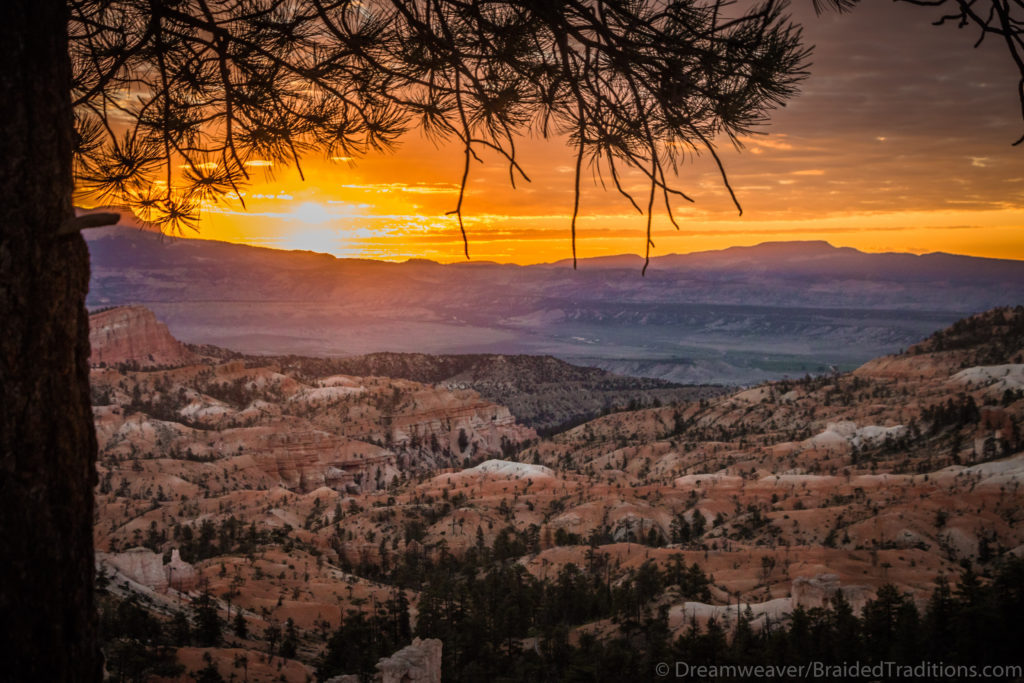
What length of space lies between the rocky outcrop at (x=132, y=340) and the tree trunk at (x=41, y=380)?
143802mm

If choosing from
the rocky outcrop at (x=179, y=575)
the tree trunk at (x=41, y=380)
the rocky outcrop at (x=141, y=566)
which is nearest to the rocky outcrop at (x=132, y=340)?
the rocky outcrop at (x=179, y=575)

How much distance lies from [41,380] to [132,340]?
153 meters

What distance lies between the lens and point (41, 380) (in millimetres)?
3678

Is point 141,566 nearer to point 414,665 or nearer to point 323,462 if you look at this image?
point 414,665

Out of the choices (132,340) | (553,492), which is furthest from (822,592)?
(132,340)

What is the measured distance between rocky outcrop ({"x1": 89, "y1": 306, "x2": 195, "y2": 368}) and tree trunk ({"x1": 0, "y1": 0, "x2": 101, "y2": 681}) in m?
144

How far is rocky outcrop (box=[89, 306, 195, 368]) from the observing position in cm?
13938

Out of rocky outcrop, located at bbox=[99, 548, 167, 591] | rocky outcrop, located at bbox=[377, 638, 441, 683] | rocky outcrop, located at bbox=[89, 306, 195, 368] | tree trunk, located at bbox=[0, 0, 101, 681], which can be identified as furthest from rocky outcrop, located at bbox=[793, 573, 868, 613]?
rocky outcrop, located at bbox=[89, 306, 195, 368]

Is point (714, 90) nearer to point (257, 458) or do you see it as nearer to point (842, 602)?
point (842, 602)

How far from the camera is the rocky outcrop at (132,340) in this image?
139 meters

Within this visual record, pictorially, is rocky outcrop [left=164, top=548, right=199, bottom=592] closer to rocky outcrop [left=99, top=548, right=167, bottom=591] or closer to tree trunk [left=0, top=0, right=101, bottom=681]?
rocky outcrop [left=99, top=548, right=167, bottom=591]

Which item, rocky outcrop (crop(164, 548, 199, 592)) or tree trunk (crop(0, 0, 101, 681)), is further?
rocky outcrop (crop(164, 548, 199, 592))

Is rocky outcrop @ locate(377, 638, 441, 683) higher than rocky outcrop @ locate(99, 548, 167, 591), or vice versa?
rocky outcrop @ locate(377, 638, 441, 683)

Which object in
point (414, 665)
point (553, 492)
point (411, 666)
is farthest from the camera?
point (553, 492)
